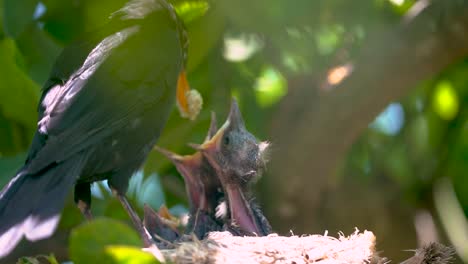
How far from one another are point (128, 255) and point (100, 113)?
4.20 ft

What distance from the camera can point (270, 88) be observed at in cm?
667

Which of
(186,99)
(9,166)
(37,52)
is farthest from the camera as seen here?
(186,99)

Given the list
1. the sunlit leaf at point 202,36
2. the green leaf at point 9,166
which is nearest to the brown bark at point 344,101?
the sunlit leaf at point 202,36

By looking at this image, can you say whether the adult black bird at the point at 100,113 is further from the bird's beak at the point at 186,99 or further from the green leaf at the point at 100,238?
the green leaf at the point at 100,238

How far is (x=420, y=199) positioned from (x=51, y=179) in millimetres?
2977

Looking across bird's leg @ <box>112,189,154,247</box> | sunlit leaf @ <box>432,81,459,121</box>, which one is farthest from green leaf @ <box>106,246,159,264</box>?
sunlit leaf @ <box>432,81,459,121</box>

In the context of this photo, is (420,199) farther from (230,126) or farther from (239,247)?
(239,247)

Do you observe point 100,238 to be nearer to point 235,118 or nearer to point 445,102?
point 235,118

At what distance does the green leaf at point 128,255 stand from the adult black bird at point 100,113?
61cm

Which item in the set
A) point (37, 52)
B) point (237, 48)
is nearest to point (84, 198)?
point (37, 52)

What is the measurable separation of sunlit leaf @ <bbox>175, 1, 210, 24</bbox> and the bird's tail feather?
3.57ft

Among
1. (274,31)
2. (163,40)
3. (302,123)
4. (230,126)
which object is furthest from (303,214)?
(274,31)

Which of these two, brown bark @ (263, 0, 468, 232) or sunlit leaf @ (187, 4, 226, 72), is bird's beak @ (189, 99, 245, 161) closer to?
sunlit leaf @ (187, 4, 226, 72)

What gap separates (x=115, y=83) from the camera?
487cm
